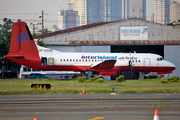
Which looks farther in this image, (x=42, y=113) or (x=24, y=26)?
(x=24, y=26)

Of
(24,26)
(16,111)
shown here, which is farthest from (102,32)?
(16,111)

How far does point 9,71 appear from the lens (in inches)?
1804

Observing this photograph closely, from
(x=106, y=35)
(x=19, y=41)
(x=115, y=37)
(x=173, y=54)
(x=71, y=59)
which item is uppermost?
(x=106, y=35)

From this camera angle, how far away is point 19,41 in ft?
119

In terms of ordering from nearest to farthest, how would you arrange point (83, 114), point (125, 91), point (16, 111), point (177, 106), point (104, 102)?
1. point (83, 114)
2. point (16, 111)
3. point (177, 106)
4. point (104, 102)
5. point (125, 91)

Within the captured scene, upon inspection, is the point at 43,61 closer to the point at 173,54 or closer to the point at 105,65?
the point at 105,65

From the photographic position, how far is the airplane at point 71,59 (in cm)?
3603

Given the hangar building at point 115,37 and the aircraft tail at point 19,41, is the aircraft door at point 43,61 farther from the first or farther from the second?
the hangar building at point 115,37

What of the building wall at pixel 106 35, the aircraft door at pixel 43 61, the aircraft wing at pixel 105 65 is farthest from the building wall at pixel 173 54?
the aircraft door at pixel 43 61

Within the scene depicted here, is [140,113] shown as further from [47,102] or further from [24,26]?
[24,26]

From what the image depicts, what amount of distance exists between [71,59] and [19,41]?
751cm

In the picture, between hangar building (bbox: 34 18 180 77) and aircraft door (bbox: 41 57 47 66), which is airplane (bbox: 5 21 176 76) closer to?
aircraft door (bbox: 41 57 47 66)

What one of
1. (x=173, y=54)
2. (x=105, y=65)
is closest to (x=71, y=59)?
(x=105, y=65)

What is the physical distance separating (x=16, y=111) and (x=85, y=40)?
3436 cm
